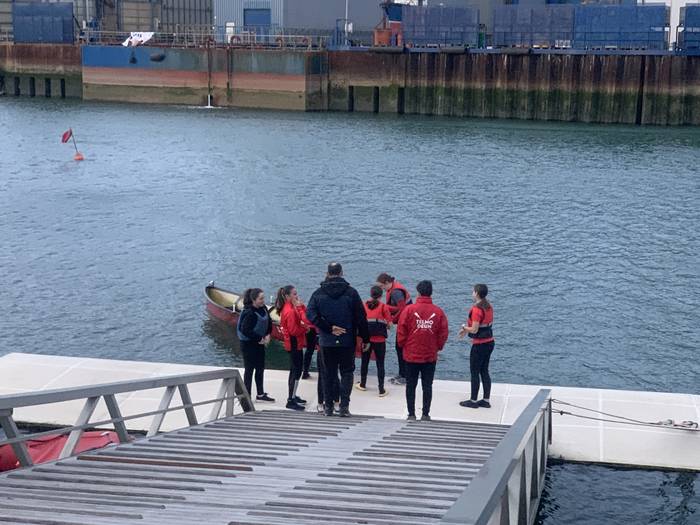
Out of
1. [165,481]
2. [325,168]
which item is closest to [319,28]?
[325,168]

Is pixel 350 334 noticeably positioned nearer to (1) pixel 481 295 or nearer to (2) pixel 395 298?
(1) pixel 481 295

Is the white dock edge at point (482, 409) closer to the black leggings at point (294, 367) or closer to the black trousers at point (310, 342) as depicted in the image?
the black leggings at point (294, 367)

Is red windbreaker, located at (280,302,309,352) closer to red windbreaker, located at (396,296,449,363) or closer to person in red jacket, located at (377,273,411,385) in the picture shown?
person in red jacket, located at (377,273,411,385)

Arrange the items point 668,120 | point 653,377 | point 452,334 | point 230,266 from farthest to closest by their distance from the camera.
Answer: point 668,120 → point 230,266 → point 452,334 → point 653,377

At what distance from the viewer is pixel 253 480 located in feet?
22.0

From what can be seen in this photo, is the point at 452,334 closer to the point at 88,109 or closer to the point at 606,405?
the point at 606,405

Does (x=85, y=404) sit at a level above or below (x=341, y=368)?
above

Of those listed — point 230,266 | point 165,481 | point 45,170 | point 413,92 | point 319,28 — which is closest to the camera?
point 165,481

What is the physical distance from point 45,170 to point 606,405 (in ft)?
130

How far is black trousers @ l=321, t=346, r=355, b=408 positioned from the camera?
11.4 metres

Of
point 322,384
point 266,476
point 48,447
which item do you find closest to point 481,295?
point 322,384

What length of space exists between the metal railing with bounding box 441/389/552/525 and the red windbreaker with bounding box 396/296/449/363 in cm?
142

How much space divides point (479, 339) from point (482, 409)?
0.88m

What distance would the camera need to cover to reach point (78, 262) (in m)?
28.1
